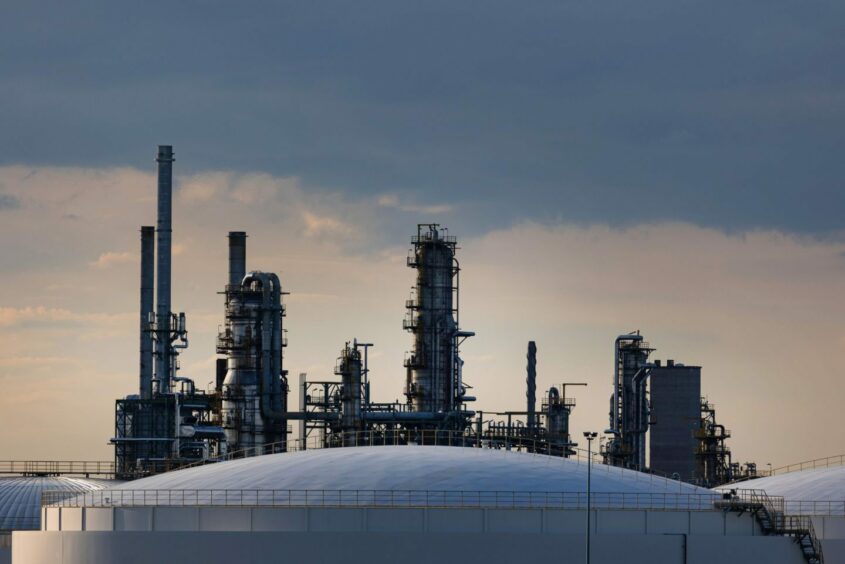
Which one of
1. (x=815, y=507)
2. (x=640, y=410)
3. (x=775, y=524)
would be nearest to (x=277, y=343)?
(x=640, y=410)

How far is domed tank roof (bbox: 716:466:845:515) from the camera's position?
78.4 meters

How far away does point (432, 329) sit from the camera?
100 metres

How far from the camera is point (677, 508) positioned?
6750cm

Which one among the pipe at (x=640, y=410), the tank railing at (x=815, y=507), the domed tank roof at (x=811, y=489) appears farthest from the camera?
the pipe at (x=640, y=410)

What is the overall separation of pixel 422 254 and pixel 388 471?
32885 millimetres

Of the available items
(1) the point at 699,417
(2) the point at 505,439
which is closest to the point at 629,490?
(2) the point at 505,439

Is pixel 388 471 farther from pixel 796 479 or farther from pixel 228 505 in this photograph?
pixel 796 479

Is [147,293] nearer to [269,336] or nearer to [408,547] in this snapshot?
[269,336]

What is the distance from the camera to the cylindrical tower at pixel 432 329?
100375 millimetres

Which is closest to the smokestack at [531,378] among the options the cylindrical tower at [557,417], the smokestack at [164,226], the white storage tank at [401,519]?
the cylindrical tower at [557,417]

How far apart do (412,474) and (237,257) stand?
40610mm

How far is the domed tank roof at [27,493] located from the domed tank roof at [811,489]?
3012cm

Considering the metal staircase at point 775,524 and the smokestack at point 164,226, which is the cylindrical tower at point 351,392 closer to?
the smokestack at point 164,226

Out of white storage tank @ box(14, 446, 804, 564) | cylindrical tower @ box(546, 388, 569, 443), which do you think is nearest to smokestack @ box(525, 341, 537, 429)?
cylindrical tower @ box(546, 388, 569, 443)
